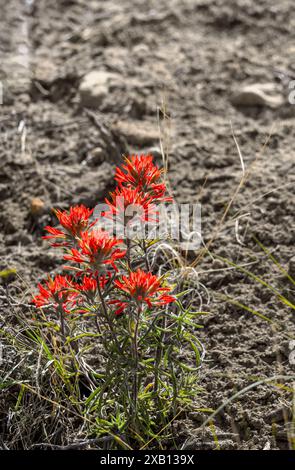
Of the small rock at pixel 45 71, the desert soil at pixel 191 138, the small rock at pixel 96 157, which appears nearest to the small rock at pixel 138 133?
the desert soil at pixel 191 138

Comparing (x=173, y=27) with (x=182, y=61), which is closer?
(x=182, y=61)

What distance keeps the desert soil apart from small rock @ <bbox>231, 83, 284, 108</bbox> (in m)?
0.01

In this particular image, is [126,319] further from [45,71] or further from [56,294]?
[45,71]

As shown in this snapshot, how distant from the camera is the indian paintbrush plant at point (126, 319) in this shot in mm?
1932

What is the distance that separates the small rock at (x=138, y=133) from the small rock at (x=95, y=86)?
0.98 feet

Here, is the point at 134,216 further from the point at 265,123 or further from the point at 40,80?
the point at 40,80

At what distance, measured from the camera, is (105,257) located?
1.90 meters

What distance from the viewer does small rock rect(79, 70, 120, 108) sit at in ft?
12.3

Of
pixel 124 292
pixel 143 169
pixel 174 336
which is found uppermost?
pixel 143 169

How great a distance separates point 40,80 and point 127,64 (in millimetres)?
526

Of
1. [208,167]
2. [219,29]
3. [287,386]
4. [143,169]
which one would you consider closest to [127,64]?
[219,29]

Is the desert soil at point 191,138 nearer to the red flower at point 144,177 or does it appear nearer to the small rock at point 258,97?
the small rock at point 258,97

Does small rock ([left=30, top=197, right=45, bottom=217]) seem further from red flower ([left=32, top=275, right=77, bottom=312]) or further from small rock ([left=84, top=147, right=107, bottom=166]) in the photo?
red flower ([left=32, top=275, right=77, bottom=312])

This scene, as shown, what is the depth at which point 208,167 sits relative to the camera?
3.29 m
